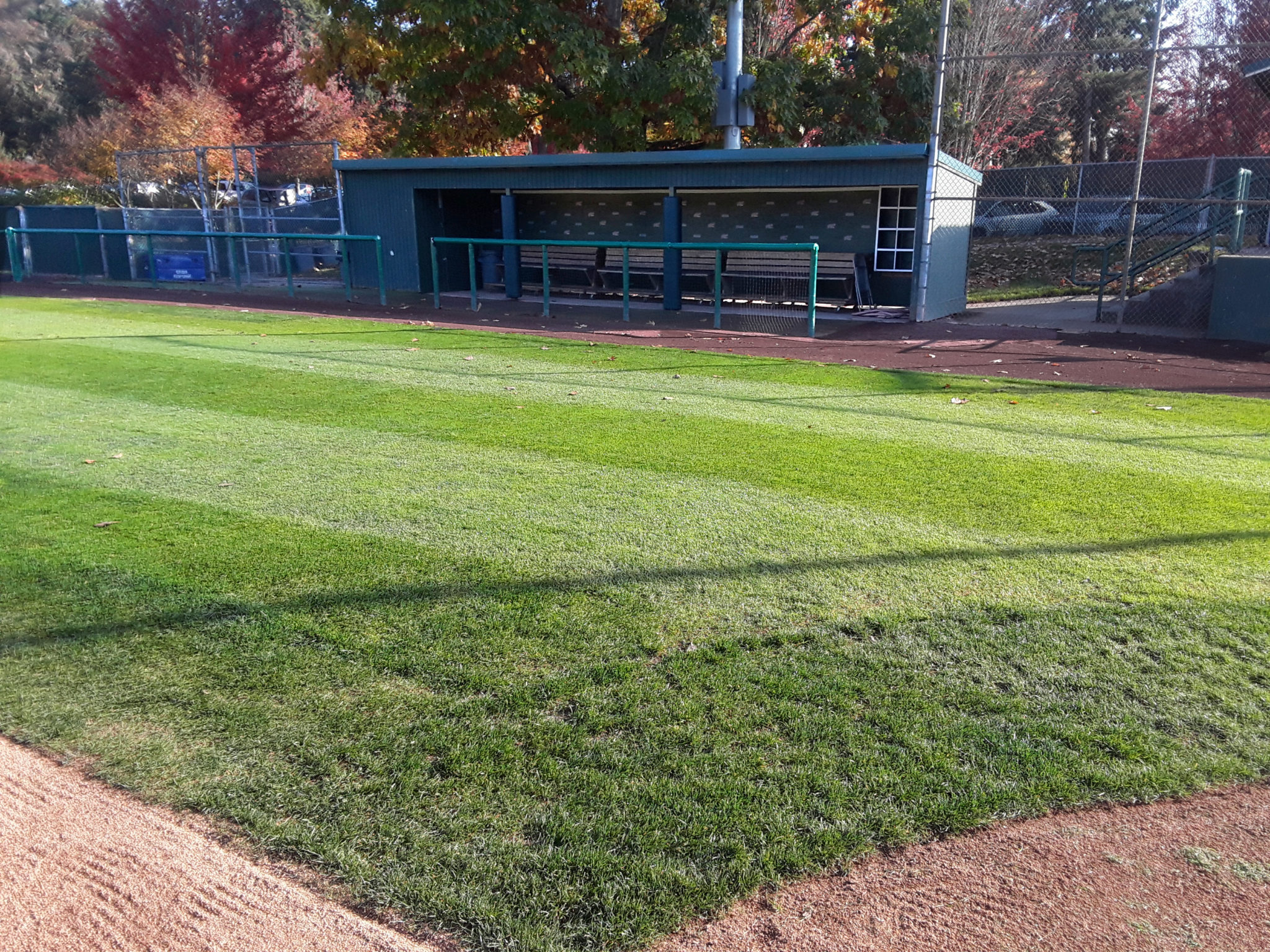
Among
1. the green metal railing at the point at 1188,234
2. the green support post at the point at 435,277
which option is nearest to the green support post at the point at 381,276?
the green support post at the point at 435,277

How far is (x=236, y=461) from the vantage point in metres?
6.97

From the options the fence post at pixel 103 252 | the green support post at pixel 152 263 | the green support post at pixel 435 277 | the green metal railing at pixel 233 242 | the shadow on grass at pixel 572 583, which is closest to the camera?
the shadow on grass at pixel 572 583

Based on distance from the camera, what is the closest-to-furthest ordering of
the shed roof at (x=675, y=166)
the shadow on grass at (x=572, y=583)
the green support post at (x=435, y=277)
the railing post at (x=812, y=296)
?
the shadow on grass at (x=572, y=583) < the railing post at (x=812, y=296) < the shed roof at (x=675, y=166) < the green support post at (x=435, y=277)

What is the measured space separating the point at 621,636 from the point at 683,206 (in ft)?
56.6

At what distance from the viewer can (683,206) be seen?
66.3 feet

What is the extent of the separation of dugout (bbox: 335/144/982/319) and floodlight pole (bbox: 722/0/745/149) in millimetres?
2213

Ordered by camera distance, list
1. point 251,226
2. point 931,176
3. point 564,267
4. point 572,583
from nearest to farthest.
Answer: point 572,583
point 931,176
point 564,267
point 251,226

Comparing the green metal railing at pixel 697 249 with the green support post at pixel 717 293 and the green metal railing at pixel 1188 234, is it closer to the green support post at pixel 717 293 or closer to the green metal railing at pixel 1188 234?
the green support post at pixel 717 293

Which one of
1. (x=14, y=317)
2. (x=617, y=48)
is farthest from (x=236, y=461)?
(x=617, y=48)

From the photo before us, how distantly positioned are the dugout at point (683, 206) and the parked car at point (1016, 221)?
32.9ft

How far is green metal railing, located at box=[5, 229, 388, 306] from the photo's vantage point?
1892cm

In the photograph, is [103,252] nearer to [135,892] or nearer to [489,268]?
[489,268]

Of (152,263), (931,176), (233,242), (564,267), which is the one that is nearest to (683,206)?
(564,267)

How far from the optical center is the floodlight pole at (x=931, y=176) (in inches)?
544
